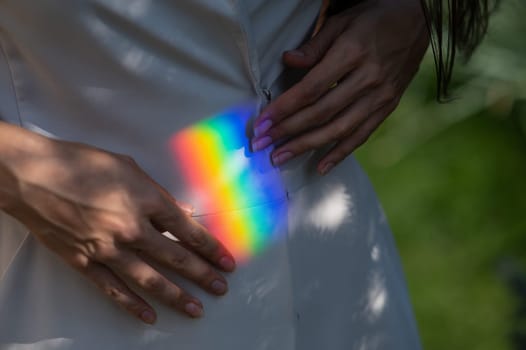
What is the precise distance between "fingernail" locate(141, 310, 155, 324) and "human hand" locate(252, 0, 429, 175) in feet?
1.02

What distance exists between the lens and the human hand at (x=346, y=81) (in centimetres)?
156

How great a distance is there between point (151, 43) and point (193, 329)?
0.45 meters

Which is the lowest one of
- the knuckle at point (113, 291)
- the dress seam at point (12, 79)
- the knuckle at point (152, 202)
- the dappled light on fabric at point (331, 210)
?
the dappled light on fabric at point (331, 210)

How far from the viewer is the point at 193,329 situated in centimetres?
147

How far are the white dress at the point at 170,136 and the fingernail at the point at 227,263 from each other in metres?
0.02

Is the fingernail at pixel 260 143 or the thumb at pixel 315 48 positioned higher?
the thumb at pixel 315 48

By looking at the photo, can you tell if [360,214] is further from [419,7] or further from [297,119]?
[419,7]

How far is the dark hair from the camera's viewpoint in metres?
1.65

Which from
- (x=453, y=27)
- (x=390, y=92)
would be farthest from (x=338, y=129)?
(x=453, y=27)

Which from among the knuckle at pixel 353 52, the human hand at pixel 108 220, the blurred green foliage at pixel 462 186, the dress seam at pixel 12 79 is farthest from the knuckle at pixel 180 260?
the blurred green foliage at pixel 462 186

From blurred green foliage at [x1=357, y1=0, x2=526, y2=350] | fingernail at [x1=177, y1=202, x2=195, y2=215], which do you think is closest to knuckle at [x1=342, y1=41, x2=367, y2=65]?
fingernail at [x1=177, y1=202, x2=195, y2=215]

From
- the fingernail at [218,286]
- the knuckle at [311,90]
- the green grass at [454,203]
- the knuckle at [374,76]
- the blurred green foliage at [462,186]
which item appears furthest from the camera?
the green grass at [454,203]

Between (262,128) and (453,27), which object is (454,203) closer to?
(453,27)

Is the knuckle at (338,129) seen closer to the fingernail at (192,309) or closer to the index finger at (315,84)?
the index finger at (315,84)
